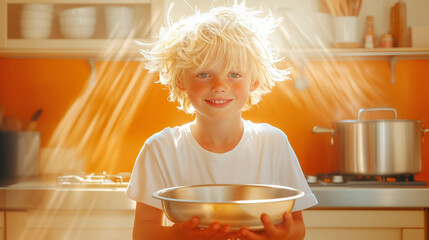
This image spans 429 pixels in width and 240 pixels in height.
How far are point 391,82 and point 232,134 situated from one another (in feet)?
5.43

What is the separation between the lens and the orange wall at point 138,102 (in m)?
2.51

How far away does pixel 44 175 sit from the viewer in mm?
2480

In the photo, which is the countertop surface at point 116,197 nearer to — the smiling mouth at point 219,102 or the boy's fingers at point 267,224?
the smiling mouth at point 219,102

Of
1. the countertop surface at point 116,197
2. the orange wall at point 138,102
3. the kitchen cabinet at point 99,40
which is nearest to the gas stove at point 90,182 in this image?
the countertop surface at point 116,197

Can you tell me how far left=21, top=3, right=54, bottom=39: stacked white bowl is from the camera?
2.32 metres

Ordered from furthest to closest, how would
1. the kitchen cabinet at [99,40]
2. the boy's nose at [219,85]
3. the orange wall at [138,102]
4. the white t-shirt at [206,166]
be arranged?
1. the orange wall at [138,102]
2. the kitchen cabinet at [99,40]
3. the white t-shirt at [206,166]
4. the boy's nose at [219,85]

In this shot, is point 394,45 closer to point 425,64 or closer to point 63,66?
point 425,64

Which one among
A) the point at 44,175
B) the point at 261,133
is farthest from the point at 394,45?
the point at 44,175

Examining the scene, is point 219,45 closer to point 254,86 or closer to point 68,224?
point 254,86

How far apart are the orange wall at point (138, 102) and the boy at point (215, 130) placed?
1408mm

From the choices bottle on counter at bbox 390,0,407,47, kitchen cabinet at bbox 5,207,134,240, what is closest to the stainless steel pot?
bottle on counter at bbox 390,0,407,47

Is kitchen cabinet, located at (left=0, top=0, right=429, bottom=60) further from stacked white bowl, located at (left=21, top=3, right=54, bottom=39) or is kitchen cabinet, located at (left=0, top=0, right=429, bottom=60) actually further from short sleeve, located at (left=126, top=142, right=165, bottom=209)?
short sleeve, located at (left=126, top=142, right=165, bottom=209)

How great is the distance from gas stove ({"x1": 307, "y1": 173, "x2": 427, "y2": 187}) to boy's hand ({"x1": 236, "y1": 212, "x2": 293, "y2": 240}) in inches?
51.3

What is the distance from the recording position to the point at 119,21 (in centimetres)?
233
